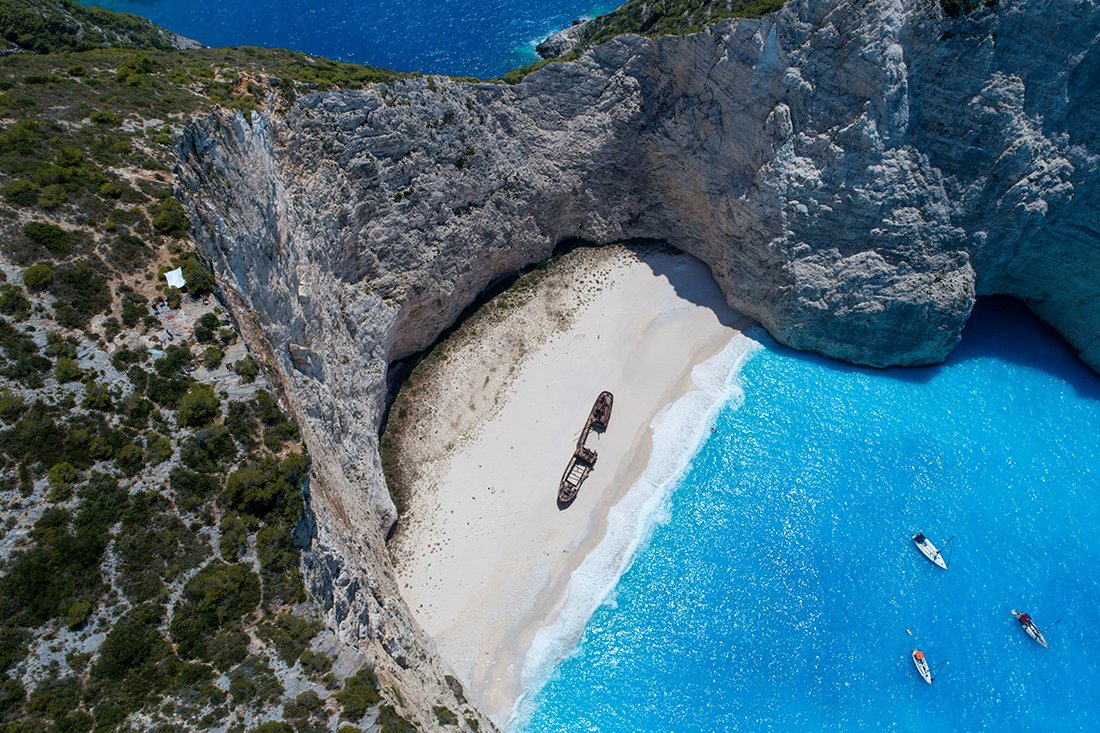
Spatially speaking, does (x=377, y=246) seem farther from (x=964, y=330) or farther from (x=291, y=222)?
(x=964, y=330)

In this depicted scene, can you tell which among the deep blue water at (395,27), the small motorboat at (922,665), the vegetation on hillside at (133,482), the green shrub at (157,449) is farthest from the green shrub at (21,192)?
the small motorboat at (922,665)

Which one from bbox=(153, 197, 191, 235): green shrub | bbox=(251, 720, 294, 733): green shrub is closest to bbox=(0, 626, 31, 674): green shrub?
bbox=(251, 720, 294, 733): green shrub

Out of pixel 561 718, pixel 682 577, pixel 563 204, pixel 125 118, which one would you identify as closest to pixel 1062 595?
pixel 682 577

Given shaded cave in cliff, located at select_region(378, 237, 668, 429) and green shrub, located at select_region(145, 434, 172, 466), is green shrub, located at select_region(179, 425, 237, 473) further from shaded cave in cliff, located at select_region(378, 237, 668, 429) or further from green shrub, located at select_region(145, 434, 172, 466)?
shaded cave in cliff, located at select_region(378, 237, 668, 429)

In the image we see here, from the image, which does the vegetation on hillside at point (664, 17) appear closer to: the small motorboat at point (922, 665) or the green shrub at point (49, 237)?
the green shrub at point (49, 237)

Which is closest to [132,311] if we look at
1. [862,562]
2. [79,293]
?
[79,293]
